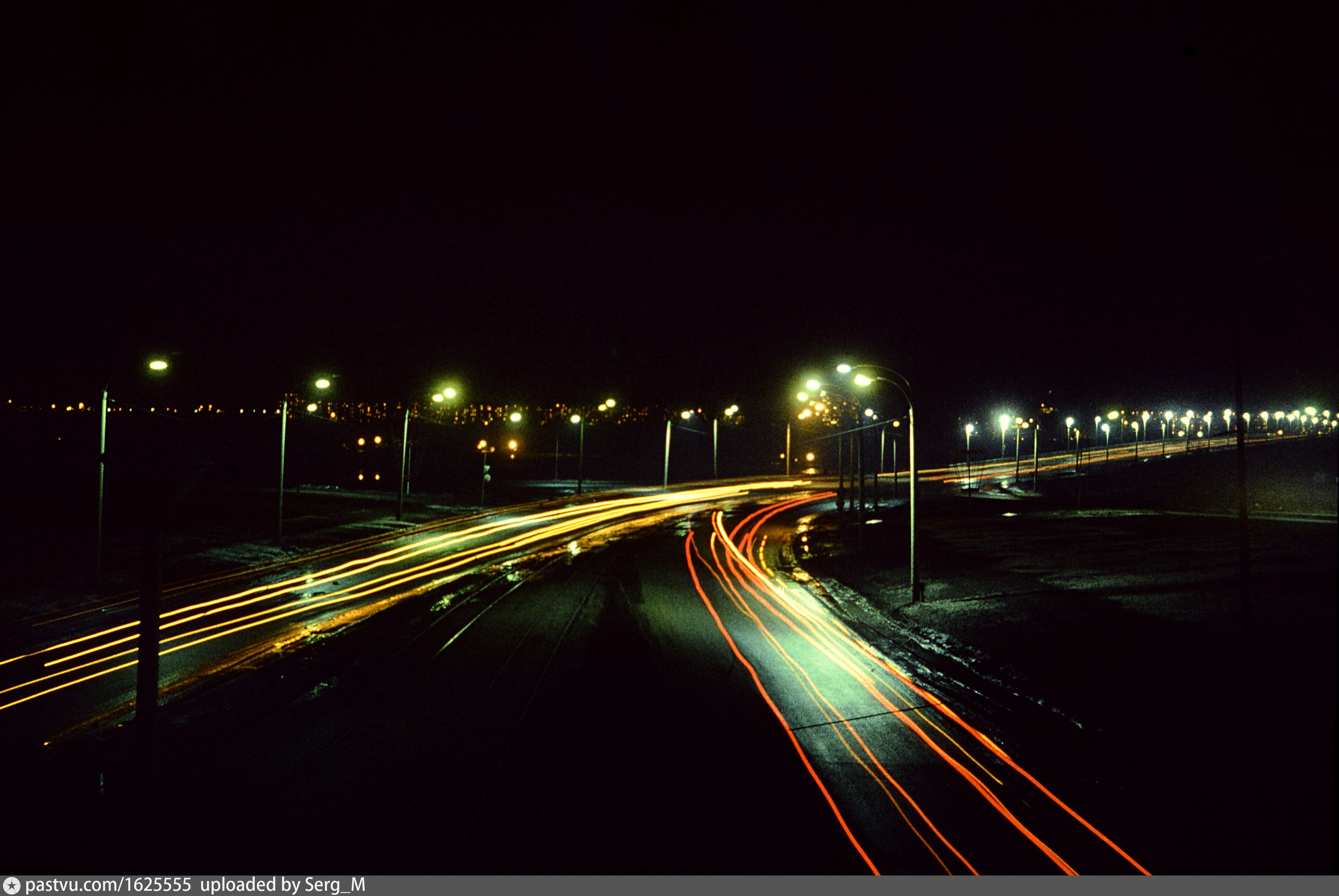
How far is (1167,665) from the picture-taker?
977cm

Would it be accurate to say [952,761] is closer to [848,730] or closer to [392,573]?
[848,730]

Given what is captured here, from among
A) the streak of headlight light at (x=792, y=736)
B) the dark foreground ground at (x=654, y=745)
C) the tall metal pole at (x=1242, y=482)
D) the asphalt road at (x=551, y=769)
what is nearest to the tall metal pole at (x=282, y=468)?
the dark foreground ground at (x=654, y=745)

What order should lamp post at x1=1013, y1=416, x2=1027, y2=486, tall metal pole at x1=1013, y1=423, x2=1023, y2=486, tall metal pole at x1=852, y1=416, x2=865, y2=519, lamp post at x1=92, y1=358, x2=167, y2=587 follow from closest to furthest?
lamp post at x1=92, y1=358, x2=167, y2=587, tall metal pole at x1=852, y1=416, x2=865, y2=519, tall metal pole at x1=1013, y1=423, x2=1023, y2=486, lamp post at x1=1013, y1=416, x2=1027, y2=486

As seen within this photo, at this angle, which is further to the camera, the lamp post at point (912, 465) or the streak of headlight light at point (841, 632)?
the lamp post at point (912, 465)

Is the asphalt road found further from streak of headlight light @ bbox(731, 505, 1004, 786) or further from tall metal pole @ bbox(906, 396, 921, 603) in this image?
tall metal pole @ bbox(906, 396, 921, 603)

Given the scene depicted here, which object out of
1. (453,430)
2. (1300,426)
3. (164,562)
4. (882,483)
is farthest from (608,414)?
(1300,426)

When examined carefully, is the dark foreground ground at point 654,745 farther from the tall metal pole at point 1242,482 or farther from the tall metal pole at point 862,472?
the tall metal pole at point 862,472

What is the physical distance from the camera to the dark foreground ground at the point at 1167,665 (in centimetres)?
589

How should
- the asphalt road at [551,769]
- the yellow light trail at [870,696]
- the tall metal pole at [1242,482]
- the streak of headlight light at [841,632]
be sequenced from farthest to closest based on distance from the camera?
the tall metal pole at [1242,482] < the streak of headlight light at [841,632] < the yellow light trail at [870,696] < the asphalt road at [551,769]

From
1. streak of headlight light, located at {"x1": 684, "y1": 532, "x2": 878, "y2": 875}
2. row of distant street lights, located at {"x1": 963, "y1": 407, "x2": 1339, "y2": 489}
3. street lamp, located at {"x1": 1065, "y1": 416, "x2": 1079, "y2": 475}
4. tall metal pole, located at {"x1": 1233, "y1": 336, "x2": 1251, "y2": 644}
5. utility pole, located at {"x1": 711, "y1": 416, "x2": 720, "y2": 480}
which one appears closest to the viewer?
streak of headlight light, located at {"x1": 684, "y1": 532, "x2": 878, "y2": 875}

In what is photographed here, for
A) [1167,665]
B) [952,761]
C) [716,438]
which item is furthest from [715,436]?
[952,761]

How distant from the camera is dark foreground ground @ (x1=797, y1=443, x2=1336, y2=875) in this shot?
5895 mm

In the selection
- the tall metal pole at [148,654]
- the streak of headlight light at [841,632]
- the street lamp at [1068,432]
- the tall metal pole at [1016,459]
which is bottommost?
the streak of headlight light at [841,632]

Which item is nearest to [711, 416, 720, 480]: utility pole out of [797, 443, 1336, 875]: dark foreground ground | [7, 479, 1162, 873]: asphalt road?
[797, 443, 1336, 875]: dark foreground ground
